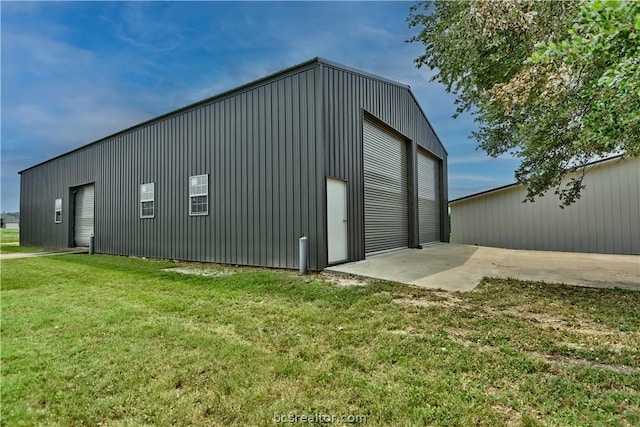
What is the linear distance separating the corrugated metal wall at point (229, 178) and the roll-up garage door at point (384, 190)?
2.29 m

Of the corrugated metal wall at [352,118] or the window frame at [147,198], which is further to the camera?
the window frame at [147,198]

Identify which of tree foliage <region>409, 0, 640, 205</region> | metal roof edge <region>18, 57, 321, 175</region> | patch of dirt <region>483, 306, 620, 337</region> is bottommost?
patch of dirt <region>483, 306, 620, 337</region>

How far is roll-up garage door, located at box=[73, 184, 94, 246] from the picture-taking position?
13.8m

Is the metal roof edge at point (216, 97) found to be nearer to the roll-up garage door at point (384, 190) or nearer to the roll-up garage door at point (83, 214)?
the roll-up garage door at point (83, 214)

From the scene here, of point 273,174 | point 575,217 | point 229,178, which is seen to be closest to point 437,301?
point 273,174

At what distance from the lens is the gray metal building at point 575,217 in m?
10.2

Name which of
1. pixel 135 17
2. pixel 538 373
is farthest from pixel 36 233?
pixel 538 373

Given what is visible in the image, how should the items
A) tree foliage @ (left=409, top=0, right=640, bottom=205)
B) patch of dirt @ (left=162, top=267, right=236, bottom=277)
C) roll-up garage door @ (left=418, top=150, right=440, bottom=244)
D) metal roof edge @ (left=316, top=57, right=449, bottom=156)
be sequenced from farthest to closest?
1. roll-up garage door @ (left=418, top=150, right=440, bottom=244)
2. metal roof edge @ (left=316, top=57, right=449, bottom=156)
3. patch of dirt @ (left=162, top=267, right=236, bottom=277)
4. tree foliage @ (left=409, top=0, right=640, bottom=205)

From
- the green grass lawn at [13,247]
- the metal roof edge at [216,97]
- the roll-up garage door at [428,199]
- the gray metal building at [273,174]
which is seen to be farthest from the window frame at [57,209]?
the roll-up garage door at [428,199]

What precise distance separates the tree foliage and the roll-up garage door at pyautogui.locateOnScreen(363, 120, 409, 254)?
2674mm

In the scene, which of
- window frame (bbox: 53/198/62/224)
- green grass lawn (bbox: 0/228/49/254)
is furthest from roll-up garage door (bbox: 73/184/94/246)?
green grass lawn (bbox: 0/228/49/254)

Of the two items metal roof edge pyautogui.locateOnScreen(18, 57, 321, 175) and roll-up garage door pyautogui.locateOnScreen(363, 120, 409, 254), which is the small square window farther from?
roll-up garage door pyautogui.locateOnScreen(363, 120, 409, 254)

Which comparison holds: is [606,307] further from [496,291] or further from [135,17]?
[135,17]

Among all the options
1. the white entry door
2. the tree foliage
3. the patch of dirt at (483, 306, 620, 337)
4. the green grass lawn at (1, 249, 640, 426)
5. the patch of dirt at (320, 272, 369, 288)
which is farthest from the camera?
the white entry door
